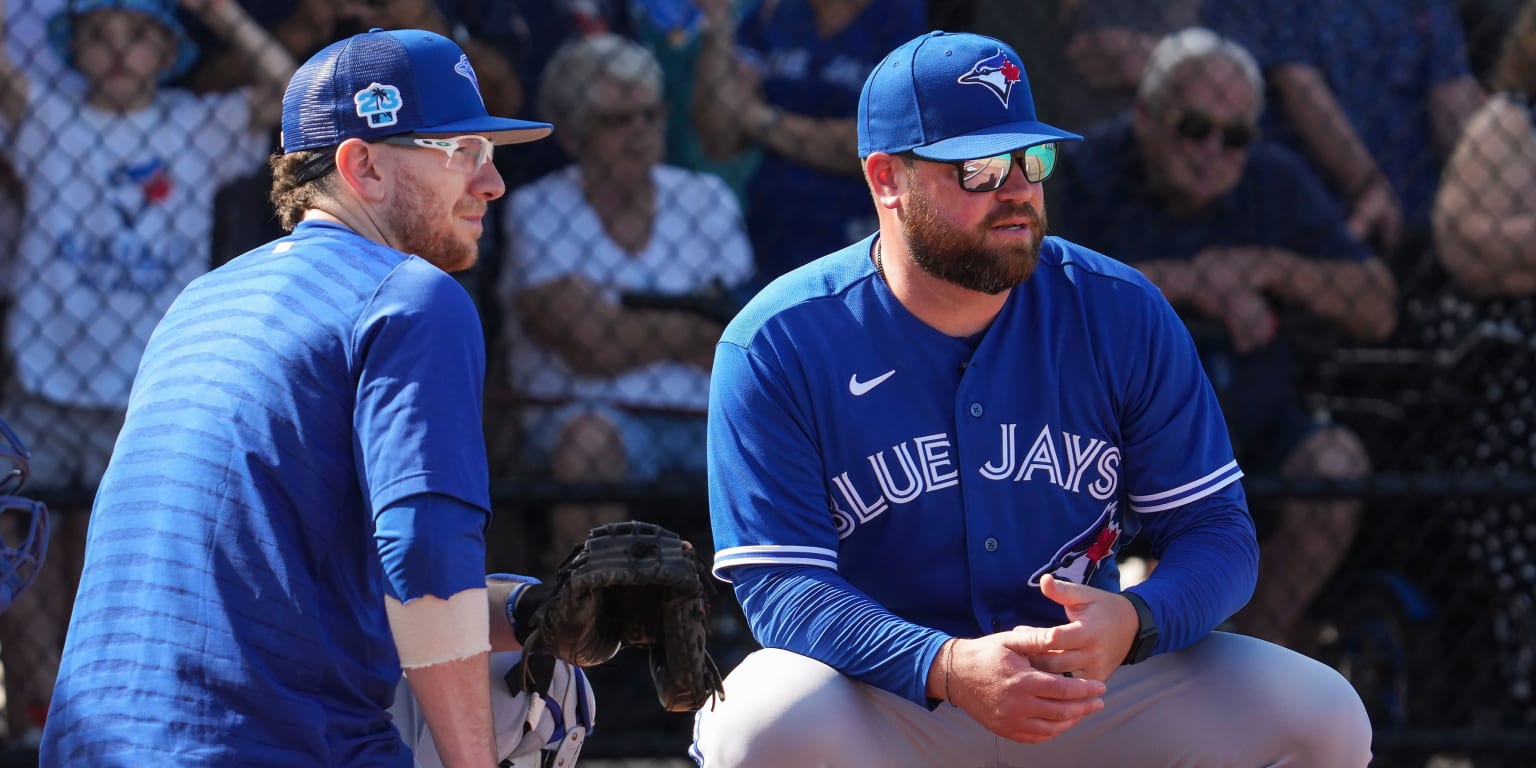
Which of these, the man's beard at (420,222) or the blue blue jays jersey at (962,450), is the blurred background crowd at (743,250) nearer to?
the blue blue jays jersey at (962,450)

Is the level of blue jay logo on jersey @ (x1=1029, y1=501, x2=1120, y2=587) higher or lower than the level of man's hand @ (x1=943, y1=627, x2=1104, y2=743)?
higher

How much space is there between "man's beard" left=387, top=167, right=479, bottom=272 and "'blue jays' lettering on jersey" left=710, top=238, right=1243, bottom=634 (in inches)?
17.9

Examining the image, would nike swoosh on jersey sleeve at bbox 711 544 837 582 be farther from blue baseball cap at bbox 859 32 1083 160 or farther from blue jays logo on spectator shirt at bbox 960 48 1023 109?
blue jays logo on spectator shirt at bbox 960 48 1023 109

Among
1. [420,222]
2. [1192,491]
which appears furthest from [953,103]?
[420,222]

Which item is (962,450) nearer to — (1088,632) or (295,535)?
(1088,632)

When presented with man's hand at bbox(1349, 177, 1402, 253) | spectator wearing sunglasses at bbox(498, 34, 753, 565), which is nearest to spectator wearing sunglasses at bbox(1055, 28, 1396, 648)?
man's hand at bbox(1349, 177, 1402, 253)

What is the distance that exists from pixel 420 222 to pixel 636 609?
576mm

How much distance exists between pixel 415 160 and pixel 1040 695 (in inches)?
41.1

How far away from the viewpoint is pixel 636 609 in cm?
219

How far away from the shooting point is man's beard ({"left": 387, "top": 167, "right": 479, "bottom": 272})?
2178 millimetres

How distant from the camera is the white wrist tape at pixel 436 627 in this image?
6.19 feet

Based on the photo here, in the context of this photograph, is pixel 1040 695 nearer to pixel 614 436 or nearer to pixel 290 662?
pixel 290 662

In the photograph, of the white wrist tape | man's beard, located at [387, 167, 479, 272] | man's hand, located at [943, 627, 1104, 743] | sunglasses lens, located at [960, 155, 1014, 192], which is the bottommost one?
man's hand, located at [943, 627, 1104, 743]

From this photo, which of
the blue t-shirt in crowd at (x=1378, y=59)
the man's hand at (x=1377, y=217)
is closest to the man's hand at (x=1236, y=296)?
the man's hand at (x=1377, y=217)
